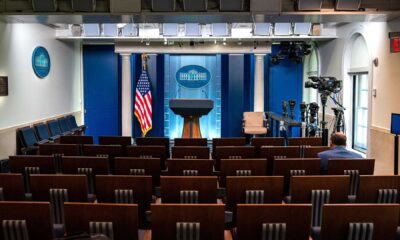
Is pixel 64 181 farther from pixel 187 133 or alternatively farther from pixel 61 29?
pixel 61 29

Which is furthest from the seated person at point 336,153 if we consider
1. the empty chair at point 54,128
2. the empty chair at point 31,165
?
the empty chair at point 54,128

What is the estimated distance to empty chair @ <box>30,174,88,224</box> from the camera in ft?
11.9

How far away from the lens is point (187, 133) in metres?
8.93

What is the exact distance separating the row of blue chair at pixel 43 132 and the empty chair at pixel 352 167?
18.2ft

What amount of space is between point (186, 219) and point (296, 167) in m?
2.06

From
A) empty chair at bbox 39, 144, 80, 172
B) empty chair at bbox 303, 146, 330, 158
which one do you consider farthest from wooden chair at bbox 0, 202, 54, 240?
empty chair at bbox 303, 146, 330, 158

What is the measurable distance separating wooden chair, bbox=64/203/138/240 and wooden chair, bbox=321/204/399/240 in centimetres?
127

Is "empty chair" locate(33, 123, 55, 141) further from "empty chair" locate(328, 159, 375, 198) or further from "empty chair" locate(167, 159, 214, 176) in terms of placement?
"empty chair" locate(328, 159, 375, 198)

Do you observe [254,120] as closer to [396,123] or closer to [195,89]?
[195,89]

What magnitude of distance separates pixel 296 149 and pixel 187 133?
12.8ft

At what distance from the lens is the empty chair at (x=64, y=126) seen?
10.0 m

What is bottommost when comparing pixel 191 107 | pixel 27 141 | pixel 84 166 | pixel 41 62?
pixel 27 141

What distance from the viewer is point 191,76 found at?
1229cm

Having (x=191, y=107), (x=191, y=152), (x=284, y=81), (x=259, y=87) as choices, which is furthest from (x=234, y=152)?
(x=284, y=81)
